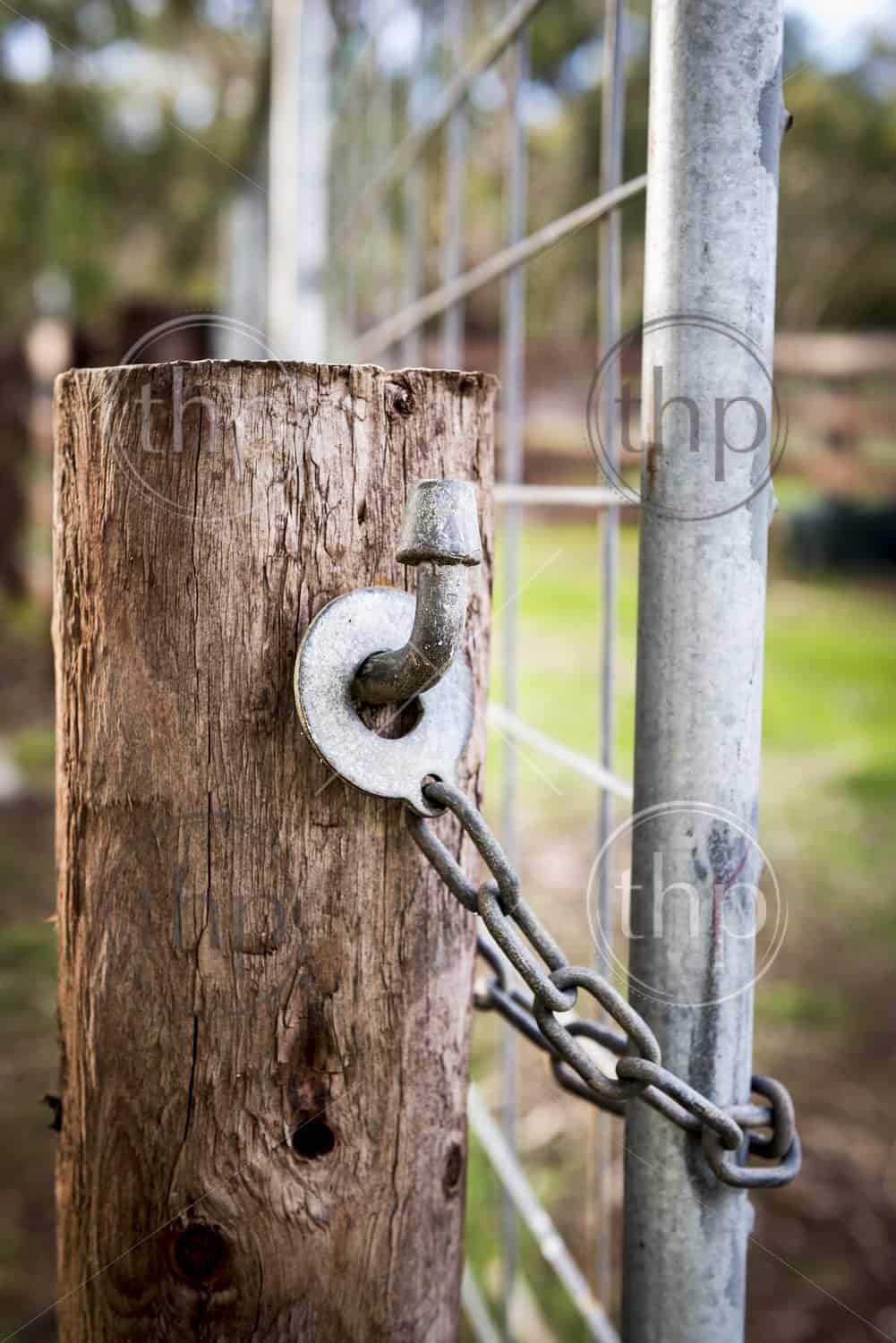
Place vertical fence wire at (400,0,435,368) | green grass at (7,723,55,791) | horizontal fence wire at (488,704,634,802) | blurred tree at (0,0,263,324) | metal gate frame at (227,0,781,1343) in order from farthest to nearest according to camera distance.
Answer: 1. blurred tree at (0,0,263,324)
2. green grass at (7,723,55,791)
3. vertical fence wire at (400,0,435,368)
4. horizontal fence wire at (488,704,634,802)
5. metal gate frame at (227,0,781,1343)

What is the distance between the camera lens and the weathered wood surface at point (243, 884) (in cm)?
69

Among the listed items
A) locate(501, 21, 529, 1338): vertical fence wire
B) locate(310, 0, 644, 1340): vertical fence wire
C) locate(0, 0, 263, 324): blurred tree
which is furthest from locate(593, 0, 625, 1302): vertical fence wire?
locate(0, 0, 263, 324): blurred tree

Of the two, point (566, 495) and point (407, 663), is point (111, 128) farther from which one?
point (407, 663)

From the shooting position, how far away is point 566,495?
1.19 meters

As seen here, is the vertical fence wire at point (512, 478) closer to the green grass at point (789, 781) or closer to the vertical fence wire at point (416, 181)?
the green grass at point (789, 781)

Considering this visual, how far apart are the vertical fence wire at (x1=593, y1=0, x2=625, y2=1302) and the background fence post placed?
0.23 meters

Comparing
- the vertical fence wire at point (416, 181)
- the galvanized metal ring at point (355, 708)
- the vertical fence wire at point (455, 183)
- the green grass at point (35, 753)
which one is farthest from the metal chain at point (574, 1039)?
the green grass at point (35, 753)

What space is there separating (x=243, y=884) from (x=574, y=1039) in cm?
24

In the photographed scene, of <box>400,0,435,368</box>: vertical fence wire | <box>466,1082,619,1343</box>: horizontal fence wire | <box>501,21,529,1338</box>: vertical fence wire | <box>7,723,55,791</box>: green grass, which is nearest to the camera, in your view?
<box>466,1082,619,1343</box>: horizontal fence wire

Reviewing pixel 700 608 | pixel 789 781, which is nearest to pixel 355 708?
pixel 700 608

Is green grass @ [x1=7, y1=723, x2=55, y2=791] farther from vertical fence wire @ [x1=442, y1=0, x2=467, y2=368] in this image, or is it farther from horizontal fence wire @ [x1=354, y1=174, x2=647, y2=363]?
vertical fence wire @ [x1=442, y1=0, x2=467, y2=368]

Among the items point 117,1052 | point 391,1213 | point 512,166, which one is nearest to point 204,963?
point 117,1052

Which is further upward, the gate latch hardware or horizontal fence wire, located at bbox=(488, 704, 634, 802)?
the gate latch hardware

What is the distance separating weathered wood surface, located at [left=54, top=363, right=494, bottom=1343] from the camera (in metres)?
0.69
